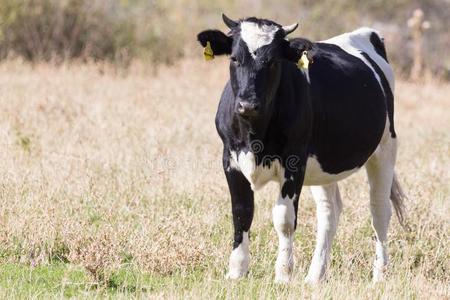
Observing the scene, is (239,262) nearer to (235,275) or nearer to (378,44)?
(235,275)

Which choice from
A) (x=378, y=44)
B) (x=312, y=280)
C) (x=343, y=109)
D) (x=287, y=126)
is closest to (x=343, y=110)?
(x=343, y=109)

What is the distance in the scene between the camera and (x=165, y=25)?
22828mm

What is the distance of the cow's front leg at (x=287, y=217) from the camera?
23.0 ft

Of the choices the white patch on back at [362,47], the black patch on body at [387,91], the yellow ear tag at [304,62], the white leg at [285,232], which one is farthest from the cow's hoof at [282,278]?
the white patch on back at [362,47]

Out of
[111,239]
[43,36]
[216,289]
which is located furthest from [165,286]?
[43,36]

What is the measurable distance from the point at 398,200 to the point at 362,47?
1321 millimetres

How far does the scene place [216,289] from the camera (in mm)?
6422

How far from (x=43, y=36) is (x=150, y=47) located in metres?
2.44

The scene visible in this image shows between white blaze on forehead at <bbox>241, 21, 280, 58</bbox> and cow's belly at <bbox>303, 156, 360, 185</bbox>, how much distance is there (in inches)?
38.0

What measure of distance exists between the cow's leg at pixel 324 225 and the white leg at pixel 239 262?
1.53ft

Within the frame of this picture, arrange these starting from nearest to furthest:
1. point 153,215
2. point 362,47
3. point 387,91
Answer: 1. point 153,215
2. point 387,91
3. point 362,47

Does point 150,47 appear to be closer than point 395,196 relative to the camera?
No

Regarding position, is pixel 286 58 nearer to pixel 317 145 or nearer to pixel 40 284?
pixel 317 145

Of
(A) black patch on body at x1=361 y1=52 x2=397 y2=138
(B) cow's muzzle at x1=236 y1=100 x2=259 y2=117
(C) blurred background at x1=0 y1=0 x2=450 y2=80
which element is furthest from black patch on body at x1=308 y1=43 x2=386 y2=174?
(C) blurred background at x1=0 y1=0 x2=450 y2=80
